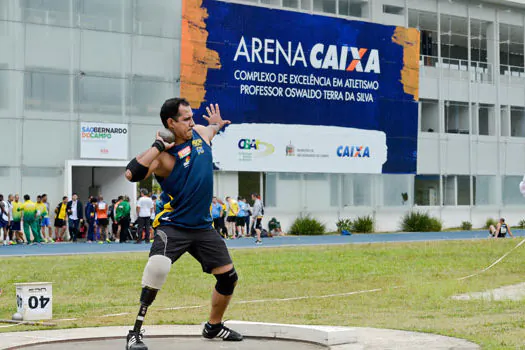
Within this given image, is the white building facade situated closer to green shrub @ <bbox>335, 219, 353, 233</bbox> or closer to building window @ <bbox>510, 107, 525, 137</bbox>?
building window @ <bbox>510, 107, 525, 137</bbox>

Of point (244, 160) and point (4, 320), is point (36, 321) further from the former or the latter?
point (244, 160)

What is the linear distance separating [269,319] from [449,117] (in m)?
39.5

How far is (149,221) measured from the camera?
32219 mm

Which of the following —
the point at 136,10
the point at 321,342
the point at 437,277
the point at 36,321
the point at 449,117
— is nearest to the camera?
the point at 321,342

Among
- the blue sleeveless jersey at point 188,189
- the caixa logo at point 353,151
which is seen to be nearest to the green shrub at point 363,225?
the caixa logo at point 353,151

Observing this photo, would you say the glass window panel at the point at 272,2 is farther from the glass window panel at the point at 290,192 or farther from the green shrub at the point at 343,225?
the green shrub at the point at 343,225

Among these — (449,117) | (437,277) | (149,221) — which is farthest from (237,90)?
(437,277)

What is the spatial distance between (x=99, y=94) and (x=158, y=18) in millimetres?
4211

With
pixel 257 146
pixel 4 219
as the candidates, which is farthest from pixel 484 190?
pixel 4 219

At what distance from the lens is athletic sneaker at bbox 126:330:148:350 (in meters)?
7.77

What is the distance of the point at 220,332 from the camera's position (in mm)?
8633

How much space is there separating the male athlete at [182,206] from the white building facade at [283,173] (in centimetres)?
2746

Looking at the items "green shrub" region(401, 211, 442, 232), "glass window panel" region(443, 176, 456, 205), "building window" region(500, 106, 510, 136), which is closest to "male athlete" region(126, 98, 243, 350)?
"green shrub" region(401, 211, 442, 232)

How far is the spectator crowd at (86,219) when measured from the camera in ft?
105
